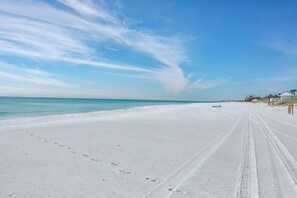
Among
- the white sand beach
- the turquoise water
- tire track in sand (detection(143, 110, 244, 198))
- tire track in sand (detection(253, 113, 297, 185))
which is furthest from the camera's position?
the turquoise water

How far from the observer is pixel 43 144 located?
24.5 feet

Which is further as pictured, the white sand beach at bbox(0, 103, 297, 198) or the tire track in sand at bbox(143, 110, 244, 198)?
the white sand beach at bbox(0, 103, 297, 198)

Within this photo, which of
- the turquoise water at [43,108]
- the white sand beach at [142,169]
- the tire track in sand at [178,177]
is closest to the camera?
the tire track in sand at [178,177]

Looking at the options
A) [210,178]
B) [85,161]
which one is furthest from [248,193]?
[85,161]

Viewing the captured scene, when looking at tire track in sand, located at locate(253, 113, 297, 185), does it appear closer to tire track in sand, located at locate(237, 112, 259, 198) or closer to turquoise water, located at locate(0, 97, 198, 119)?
tire track in sand, located at locate(237, 112, 259, 198)

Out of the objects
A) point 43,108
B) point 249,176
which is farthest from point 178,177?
point 43,108

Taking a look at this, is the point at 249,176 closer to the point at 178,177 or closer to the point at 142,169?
the point at 178,177

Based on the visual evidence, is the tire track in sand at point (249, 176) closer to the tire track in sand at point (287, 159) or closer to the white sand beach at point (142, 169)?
the white sand beach at point (142, 169)

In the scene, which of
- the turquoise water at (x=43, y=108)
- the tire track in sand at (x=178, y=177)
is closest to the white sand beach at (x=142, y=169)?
the tire track in sand at (x=178, y=177)

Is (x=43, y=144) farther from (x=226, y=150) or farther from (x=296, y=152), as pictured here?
(x=296, y=152)

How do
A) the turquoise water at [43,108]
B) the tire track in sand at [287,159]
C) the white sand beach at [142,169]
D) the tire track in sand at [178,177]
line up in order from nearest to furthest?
1. the tire track in sand at [178,177]
2. the white sand beach at [142,169]
3. the tire track in sand at [287,159]
4. the turquoise water at [43,108]

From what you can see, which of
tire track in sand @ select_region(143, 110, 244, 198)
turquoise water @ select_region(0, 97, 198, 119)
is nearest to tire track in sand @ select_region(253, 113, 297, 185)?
tire track in sand @ select_region(143, 110, 244, 198)

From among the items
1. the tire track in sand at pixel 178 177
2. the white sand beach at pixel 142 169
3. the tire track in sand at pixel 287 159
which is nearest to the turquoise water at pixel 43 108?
the white sand beach at pixel 142 169

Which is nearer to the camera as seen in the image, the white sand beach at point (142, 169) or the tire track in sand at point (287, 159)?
the white sand beach at point (142, 169)
